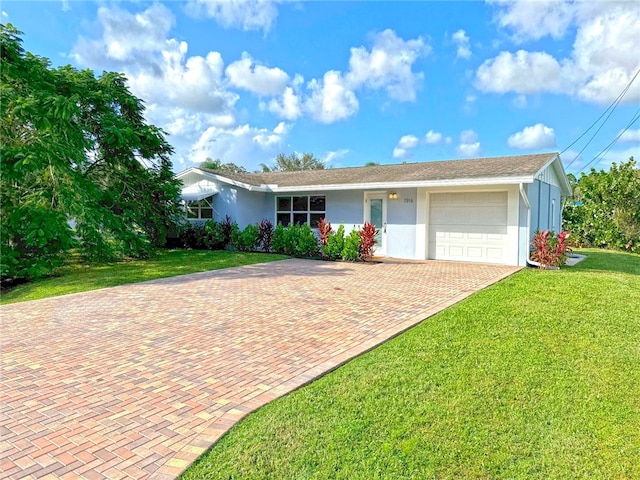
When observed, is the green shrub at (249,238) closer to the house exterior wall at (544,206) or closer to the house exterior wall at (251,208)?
the house exterior wall at (251,208)

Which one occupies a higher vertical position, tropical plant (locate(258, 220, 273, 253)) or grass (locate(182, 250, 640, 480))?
tropical plant (locate(258, 220, 273, 253))

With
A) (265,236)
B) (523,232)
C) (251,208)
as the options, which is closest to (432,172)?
(523,232)

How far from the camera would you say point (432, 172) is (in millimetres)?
15055

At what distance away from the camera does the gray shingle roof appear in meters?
13.1

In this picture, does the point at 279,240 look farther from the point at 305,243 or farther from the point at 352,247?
the point at 352,247

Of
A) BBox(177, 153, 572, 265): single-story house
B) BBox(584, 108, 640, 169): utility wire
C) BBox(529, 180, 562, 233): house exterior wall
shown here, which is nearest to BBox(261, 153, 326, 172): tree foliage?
BBox(584, 108, 640, 169): utility wire

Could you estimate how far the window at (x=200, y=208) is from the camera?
19141mm

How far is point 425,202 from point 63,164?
12121 millimetres

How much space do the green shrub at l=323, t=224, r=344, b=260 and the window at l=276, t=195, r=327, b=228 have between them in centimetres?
274

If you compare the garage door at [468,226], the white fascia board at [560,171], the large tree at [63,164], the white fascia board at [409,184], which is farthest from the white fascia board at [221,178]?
the white fascia board at [560,171]

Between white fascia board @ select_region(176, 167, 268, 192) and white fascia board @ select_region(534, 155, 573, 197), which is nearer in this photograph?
white fascia board @ select_region(534, 155, 573, 197)

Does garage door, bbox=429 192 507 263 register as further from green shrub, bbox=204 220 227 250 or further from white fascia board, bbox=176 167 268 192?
green shrub, bbox=204 220 227 250

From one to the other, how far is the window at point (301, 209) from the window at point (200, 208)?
344 centimetres

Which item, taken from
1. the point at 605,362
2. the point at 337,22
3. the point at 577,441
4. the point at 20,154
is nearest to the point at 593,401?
the point at 577,441
